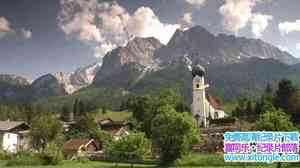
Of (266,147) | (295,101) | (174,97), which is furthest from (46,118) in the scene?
(266,147)

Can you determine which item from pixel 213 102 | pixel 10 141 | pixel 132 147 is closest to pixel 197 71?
pixel 213 102

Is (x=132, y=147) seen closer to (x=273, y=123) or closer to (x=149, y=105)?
(x=273, y=123)

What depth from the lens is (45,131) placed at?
8738 centimetres

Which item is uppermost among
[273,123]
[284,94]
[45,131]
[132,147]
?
[284,94]

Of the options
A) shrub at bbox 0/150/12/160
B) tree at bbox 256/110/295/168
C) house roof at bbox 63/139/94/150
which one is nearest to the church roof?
house roof at bbox 63/139/94/150

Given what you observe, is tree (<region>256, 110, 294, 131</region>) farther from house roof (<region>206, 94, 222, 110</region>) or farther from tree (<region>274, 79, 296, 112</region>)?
house roof (<region>206, 94, 222, 110</region>)

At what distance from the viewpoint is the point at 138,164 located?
62.3 metres

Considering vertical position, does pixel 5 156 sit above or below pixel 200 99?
below

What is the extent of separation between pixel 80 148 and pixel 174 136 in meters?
29.7

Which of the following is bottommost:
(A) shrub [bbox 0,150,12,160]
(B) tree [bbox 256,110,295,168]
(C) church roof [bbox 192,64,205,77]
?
(A) shrub [bbox 0,150,12,160]

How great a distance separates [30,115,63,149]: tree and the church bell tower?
37.3 meters

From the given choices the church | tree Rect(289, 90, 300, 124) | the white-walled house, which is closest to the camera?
tree Rect(289, 90, 300, 124)

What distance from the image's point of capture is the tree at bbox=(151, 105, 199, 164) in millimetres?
56844

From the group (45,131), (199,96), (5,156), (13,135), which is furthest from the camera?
(199,96)
